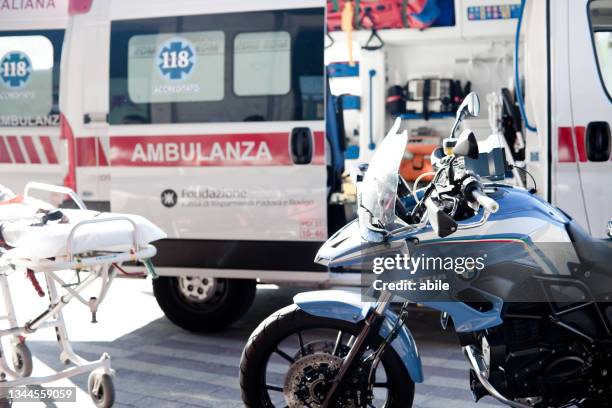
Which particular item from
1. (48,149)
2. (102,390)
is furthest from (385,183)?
(48,149)

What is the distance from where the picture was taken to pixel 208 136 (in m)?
5.52

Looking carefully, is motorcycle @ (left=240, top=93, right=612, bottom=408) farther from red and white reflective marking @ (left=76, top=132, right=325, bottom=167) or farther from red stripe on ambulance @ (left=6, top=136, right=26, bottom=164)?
red stripe on ambulance @ (left=6, top=136, right=26, bottom=164)

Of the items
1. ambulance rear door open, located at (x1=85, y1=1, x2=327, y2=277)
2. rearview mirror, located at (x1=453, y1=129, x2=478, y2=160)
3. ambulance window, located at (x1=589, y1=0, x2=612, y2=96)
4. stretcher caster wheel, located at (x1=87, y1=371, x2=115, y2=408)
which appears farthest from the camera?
ambulance rear door open, located at (x1=85, y1=1, x2=327, y2=277)

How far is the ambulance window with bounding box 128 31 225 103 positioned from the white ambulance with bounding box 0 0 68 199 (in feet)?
2.33

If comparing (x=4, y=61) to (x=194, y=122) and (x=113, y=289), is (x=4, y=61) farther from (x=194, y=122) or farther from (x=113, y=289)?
(x=113, y=289)

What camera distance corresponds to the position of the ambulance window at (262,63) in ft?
17.6

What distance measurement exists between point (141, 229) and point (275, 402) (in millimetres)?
997

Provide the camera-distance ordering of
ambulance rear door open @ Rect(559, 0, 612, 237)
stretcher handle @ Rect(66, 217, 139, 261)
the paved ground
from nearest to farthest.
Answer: stretcher handle @ Rect(66, 217, 139, 261), the paved ground, ambulance rear door open @ Rect(559, 0, 612, 237)

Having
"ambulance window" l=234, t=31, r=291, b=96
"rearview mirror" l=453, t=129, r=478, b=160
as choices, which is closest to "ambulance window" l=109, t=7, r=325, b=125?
"ambulance window" l=234, t=31, r=291, b=96

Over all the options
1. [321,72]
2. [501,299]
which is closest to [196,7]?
[321,72]

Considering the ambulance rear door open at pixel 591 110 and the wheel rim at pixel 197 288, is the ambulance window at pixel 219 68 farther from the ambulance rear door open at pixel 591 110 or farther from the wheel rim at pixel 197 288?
the ambulance rear door open at pixel 591 110

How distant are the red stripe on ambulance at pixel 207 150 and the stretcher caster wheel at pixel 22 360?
1.56m

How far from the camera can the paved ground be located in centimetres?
446

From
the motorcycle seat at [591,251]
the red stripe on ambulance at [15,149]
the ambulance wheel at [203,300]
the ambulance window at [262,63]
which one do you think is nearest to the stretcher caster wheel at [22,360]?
the ambulance wheel at [203,300]
